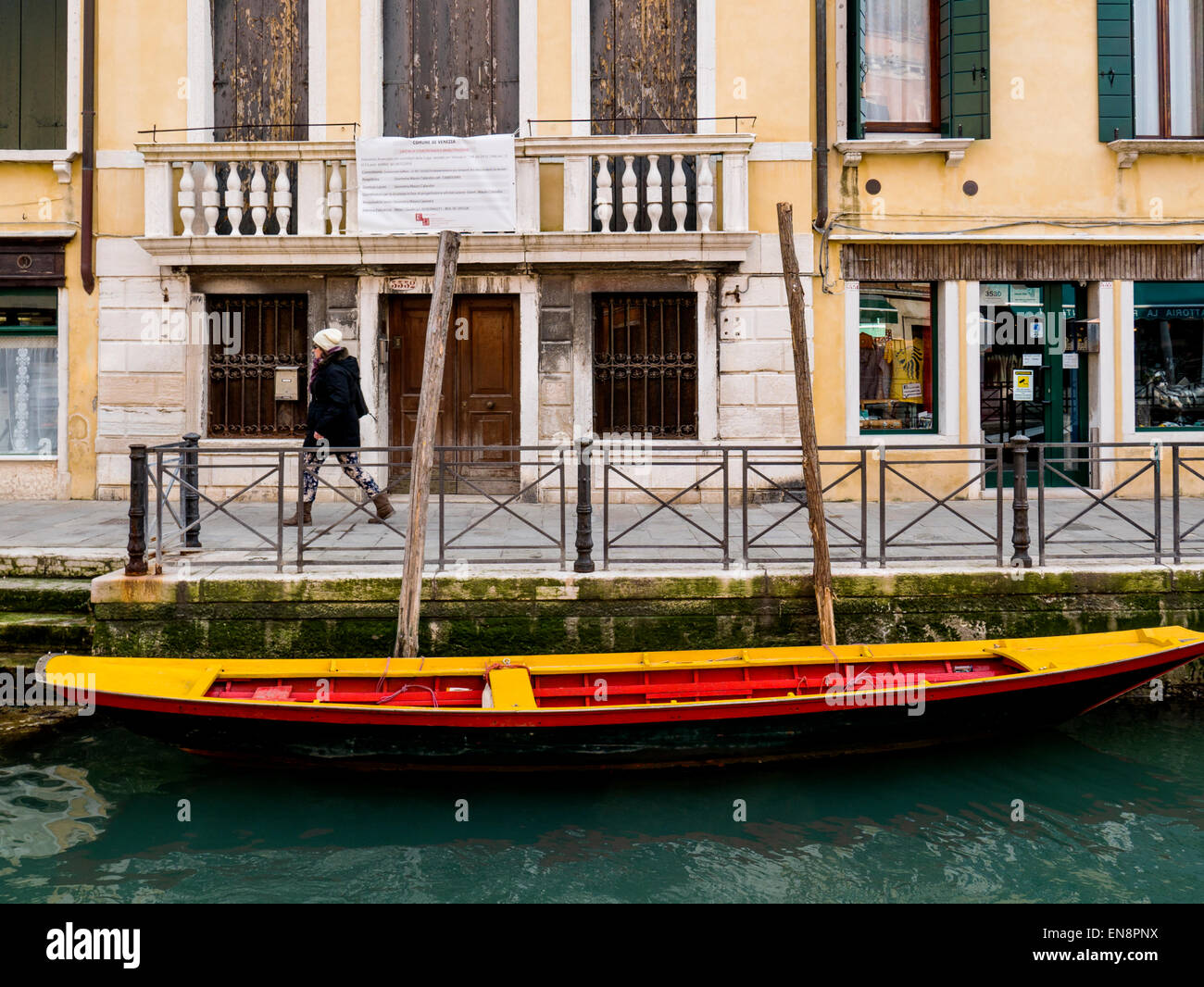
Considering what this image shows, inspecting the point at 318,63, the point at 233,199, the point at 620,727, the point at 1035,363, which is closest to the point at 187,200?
the point at 233,199

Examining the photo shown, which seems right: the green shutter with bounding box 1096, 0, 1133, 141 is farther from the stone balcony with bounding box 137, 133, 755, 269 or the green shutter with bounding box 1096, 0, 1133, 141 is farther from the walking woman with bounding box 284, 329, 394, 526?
the walking woman with bounding box 284, 329, 394, 526

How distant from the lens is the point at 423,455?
7.11 metres

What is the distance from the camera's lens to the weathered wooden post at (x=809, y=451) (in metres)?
7.15

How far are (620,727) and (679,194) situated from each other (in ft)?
21.4

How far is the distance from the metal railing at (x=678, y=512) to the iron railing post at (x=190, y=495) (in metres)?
0.02

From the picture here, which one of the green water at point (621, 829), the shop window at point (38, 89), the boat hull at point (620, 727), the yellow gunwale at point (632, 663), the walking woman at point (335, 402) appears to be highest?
the shop window at point (38, 89)

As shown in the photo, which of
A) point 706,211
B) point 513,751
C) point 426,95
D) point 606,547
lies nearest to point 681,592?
point 606,547

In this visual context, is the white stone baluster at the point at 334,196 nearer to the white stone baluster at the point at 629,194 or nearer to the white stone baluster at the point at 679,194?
the white stone baluster at the point at 629,194

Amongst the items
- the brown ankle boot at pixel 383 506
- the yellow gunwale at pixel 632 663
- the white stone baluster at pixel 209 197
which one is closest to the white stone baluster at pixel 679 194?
the brown ankle boot at pixel 383 506

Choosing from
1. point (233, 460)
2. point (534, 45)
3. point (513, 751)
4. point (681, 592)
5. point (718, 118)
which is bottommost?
point (513, 751)

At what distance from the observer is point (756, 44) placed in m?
11.4

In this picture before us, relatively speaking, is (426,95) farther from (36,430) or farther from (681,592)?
(681,592)

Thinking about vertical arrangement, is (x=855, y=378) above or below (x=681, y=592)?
above

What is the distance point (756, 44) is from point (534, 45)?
226 centimetres
